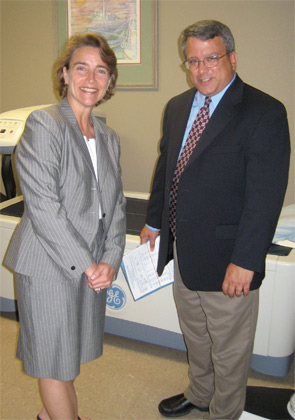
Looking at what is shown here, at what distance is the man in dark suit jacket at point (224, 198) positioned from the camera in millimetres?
1181

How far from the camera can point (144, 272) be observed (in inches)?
67.6

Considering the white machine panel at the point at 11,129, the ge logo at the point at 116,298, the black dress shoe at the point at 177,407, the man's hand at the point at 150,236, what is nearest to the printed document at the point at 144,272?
the man's hand at the point at 150,236

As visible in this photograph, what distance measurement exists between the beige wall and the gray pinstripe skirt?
1.64 metres

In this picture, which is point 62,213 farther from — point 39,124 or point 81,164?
point 39,124

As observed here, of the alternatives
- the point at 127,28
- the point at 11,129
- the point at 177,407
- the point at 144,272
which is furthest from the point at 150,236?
the point at 127,28

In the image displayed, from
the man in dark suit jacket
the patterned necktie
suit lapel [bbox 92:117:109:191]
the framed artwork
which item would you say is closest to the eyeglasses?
the man in dark suit jacket

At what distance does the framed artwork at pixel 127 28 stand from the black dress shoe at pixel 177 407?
1841mm

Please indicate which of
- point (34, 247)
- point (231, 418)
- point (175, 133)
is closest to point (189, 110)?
point (175, 133)

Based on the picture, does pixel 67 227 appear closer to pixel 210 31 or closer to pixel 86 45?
pixel 86 45

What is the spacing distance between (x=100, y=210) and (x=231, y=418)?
33.5 inches

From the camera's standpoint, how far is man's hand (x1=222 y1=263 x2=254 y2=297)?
4.03 feet

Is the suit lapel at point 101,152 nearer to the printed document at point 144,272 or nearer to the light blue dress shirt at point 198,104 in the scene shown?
the light blue dress shirt at point 198,104

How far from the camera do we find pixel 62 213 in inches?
45.5

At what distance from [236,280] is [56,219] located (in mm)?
560
